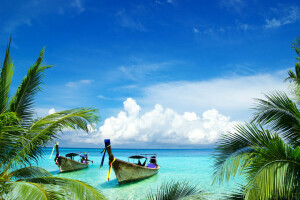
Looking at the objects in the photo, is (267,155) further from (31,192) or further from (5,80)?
(5,80)

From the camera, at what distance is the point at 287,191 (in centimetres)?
377

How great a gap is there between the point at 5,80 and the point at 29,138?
4.29 feet

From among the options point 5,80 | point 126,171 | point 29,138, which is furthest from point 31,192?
point 126,171

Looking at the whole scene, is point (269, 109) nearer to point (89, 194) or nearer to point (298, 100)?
point (298, 100)

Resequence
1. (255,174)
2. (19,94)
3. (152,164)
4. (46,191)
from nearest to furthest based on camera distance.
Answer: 1. (255,174)
2. (46,191)
3. (19,94)
4. (152,164)

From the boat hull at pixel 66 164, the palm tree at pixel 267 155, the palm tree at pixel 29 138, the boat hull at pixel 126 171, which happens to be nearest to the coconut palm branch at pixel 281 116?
Answer: the palm tree at pixel 267 155

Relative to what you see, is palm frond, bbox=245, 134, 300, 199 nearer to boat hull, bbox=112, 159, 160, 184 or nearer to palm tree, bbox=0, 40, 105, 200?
palm tree, bbox=0, 40, 105, 200

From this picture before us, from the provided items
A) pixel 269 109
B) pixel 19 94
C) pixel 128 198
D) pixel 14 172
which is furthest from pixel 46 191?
pixel 128 198

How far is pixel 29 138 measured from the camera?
507 centimetres

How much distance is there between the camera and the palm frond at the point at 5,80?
506 centimetres

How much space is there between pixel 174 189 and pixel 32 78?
396 cm

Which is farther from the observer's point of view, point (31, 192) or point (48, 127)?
point (48, 127)

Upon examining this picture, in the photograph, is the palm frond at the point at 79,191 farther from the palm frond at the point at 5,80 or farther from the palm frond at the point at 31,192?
the palm frond at the point at 5,80

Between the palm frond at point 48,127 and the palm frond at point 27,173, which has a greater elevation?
the palm frond at point 48,127
